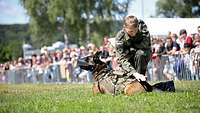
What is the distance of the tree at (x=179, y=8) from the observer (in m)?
60.4

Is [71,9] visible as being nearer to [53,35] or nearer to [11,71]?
[53,35]

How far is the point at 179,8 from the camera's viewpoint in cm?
6450

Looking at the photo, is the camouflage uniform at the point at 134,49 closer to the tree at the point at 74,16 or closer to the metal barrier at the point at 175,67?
the metal barrier at the point at 175,67

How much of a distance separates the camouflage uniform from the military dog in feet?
0.78

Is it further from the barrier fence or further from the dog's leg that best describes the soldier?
the barrier fence

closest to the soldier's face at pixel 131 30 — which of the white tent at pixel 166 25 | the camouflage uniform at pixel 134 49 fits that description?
the camouflage uniform at pixel 134 49

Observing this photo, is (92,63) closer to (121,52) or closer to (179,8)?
(121,52)

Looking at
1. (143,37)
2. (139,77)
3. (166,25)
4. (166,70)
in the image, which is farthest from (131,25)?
(166,25)

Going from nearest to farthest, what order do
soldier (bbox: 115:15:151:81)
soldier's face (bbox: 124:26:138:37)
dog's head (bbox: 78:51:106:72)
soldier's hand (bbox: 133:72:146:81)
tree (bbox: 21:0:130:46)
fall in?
soldier's hand (bbox: 133:72:146:81) → soldier's face (bbox: 124:26:138:37) → soldier (bbox: 115:15:151:81) → dog's head (bbox: 78:51:106:72) → tree (bbox: 21:0:130:46)

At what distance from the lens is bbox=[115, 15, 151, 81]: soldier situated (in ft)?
33.7

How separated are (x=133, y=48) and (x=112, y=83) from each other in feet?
2.48

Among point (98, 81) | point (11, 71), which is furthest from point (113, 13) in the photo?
point (98, 81)

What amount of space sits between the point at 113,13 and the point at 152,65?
3766cm

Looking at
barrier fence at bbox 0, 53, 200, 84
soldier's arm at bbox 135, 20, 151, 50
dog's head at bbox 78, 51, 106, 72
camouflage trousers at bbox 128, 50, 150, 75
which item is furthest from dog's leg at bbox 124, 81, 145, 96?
barrier fence at bbox 0, 53, 200, 84
